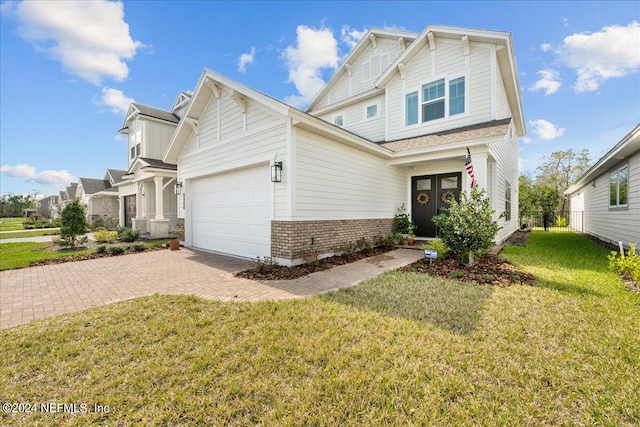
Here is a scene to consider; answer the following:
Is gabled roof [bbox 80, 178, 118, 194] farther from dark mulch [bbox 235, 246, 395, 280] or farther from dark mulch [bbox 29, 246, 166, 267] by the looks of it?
dark mulch [bbox 235, 246, 395, 280]

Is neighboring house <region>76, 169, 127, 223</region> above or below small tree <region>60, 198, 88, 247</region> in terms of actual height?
above

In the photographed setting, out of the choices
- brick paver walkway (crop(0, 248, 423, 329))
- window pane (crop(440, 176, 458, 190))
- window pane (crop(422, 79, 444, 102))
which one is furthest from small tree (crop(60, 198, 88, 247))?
window pane (crop(422, 79, 444, 102))

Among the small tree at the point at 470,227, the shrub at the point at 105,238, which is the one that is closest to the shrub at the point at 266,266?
the small tree at the point at 470,227

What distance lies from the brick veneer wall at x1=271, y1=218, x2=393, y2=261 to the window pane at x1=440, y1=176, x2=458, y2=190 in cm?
350

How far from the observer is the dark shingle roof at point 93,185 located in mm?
24594

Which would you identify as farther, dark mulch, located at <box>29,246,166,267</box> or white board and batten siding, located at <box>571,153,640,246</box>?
white board and batten siding, located at <box>571,153,640,246</box>

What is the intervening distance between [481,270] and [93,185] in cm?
3185

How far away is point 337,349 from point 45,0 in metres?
11.3

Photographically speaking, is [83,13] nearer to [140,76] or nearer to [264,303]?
[140,76]

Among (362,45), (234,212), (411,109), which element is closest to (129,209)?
(234,212)

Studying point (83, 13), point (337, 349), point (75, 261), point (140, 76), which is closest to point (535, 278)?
point (337, 349)

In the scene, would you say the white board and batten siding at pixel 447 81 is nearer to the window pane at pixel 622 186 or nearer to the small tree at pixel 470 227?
the small tree at pixel 470 227

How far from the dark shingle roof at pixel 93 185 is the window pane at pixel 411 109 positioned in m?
26.7

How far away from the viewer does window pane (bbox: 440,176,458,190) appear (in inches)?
395
